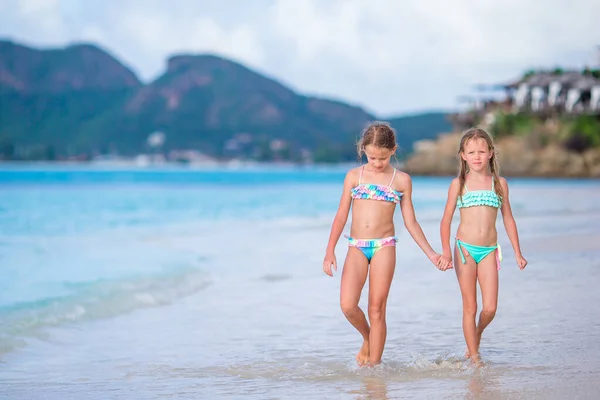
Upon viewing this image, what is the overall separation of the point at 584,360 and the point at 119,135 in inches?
6889

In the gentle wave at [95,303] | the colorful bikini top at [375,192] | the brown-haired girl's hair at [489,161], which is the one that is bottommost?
the gentle wave at [95,303]

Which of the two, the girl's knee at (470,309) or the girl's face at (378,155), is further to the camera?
the girl's knee at (470,309)

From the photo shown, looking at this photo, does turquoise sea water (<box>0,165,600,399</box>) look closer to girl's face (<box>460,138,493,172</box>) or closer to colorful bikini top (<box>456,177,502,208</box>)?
colorful bikini top (<box>456,177,502,208</box>)

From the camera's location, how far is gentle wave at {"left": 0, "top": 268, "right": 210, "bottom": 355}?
709 centimetres

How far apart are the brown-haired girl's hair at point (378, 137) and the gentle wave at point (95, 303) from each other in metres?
3.11

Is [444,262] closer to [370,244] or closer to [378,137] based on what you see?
[370,244]

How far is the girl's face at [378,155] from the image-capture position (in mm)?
4922

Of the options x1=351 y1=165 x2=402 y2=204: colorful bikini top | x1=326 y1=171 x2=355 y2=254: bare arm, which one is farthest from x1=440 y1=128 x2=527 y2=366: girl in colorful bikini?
x1=326 y1=171 x2=355 y2=254: bare arm

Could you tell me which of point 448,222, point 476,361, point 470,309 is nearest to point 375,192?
point 448,222

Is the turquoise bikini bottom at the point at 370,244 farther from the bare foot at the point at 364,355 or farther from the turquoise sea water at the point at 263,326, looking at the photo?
the turquoise sea water at the point at 263,326

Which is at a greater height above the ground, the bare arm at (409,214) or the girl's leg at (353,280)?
the bare arm at (409,214)

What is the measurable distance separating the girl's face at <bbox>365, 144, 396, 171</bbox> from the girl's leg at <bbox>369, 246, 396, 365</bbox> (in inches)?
18.8

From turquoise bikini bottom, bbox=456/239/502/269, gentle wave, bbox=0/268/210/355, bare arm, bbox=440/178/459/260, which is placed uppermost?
bare arm, bbox=440/178/459/260

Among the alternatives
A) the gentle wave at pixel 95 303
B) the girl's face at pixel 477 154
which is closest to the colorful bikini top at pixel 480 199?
the girl's face at pixel 477 154
